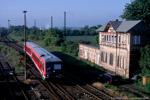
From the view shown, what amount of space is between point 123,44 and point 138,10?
1183 centimetres

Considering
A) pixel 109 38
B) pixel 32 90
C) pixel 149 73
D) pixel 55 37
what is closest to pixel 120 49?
pixel 109 38

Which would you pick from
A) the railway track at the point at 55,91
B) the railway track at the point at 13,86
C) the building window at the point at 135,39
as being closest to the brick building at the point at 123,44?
the building window at the point at 135,39

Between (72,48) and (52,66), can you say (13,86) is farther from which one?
(72,48)

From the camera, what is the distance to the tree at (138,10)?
34.3 meters

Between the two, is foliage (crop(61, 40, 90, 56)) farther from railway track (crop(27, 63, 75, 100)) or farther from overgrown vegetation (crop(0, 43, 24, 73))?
railway track (crop(27, 63, 75, 100))

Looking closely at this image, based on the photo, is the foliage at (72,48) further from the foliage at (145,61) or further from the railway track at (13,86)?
the foliage at (145,61)

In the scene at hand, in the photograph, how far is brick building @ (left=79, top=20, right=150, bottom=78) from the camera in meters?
25.0

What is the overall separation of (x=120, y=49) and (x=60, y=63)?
357 inches

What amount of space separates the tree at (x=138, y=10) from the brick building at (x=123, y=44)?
8.17m

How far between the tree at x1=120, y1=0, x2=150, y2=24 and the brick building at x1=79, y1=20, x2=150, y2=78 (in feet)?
26.8

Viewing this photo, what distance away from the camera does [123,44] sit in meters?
25.9

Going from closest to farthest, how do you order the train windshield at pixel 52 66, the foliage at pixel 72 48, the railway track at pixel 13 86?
the railway track at pixel 13 86, the train windshield at pixel 52 66, the foliage at pixel 72 48

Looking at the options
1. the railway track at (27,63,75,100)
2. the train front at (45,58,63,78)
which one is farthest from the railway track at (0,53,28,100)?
the train front at (45,58,63,78)

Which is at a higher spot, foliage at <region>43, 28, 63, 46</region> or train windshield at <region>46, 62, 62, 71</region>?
foliage at <region>43, 28, 63, 46</region>
